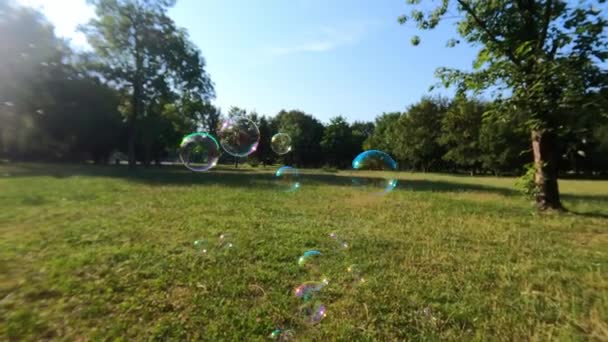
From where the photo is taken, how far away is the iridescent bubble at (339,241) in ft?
19.3

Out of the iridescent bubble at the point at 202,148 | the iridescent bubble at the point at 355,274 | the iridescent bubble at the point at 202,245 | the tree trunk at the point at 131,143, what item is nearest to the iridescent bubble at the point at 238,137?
the iridescent bubble at the point at 202,148

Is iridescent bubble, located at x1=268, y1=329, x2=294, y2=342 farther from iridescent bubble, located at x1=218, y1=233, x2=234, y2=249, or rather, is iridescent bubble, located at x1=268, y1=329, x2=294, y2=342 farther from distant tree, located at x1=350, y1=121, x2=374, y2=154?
distant tree, located at x1=350, y1=121, x2=374, y2=154

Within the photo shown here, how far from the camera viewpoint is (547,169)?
1038 cm

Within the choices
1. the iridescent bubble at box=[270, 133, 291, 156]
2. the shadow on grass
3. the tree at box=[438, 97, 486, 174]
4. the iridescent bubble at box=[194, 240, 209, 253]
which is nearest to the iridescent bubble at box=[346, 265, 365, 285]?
the iridescent bubble at box=[194, 240, 209, 253]

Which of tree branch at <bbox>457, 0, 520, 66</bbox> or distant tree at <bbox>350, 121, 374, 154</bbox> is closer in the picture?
tree branch at <bbox>457, 0, 520, 66</bbox>

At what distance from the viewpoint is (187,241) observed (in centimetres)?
604

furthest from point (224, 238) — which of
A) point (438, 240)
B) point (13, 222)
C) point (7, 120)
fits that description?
point (7, 120)

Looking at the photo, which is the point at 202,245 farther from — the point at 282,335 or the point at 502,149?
the point at 502,149

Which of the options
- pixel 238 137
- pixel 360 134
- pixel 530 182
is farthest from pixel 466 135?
pixel 238 137

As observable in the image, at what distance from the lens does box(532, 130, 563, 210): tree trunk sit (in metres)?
10.4

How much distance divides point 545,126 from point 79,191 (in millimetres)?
16978

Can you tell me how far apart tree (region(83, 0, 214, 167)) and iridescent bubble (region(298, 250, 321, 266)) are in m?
33.1

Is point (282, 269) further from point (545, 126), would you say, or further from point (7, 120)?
point (7, 120)

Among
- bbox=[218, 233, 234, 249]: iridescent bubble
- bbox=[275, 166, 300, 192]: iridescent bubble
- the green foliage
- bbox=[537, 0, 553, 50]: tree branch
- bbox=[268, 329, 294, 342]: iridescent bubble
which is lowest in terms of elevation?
bbox=[268, 329, 294, 342]: iridescent bubble
